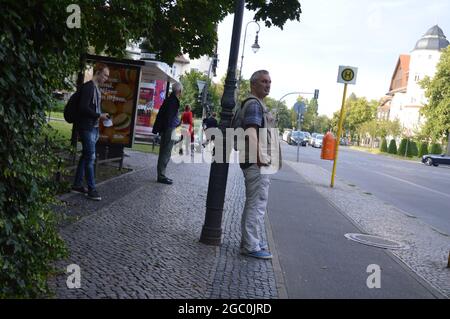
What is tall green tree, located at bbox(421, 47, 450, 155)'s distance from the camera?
67188 millimetres

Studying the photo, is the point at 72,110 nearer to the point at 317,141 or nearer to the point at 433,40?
the point at 317,141

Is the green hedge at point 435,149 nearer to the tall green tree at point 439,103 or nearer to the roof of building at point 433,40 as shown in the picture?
the tall green tree at point 439,103

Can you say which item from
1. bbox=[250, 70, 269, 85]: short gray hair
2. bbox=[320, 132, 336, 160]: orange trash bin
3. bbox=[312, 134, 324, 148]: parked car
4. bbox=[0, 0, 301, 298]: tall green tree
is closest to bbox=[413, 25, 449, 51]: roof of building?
bbox=[312, 134, 324, 148]: parked car

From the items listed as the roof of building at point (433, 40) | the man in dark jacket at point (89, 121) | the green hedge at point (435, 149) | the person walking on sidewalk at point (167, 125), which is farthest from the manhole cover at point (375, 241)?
the roof of building at point (433, 40)

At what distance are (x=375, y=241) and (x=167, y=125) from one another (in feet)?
16.7

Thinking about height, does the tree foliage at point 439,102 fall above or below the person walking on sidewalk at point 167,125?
above

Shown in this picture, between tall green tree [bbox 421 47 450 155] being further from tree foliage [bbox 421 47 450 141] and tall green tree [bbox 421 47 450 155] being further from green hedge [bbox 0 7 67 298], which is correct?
green hedge [bbox 0 7 67 298]

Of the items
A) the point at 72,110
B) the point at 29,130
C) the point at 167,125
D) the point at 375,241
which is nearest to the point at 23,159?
the point at 29,130

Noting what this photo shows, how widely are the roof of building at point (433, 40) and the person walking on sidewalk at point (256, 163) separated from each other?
9724cm

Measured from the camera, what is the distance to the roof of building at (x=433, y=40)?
312ft

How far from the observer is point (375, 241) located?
7918 mm
